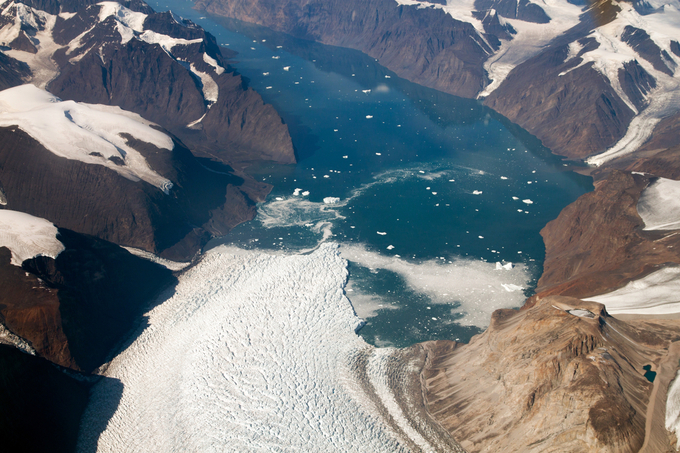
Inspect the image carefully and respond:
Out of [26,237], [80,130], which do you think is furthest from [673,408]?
[80,130]

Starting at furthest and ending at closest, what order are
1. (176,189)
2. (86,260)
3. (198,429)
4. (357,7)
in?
(357,7)
(176,189)
(86,260)
(198,429)

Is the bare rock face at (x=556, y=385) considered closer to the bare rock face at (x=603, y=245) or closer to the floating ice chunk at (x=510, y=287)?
the bare rock face at (x=603, y=245)

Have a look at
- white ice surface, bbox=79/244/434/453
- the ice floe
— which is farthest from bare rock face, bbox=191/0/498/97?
white ice surface, bbox=79/244/434/453

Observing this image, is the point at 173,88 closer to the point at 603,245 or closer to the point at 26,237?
the point at 26,237

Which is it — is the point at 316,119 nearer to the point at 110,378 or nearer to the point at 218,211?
the point at 218,211

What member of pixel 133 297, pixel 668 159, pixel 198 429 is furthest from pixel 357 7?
pixel 198 429

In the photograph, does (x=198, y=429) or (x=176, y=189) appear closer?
(x=198, y=429)
